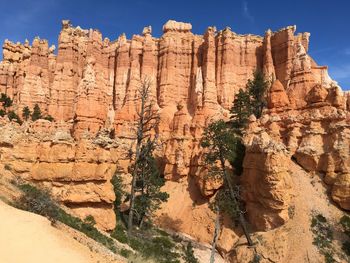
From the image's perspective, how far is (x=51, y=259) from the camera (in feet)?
24.7

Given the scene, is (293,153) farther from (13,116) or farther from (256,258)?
(13,116)

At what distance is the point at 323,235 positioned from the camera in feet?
68.3

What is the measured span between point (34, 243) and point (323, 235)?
63.1 ft

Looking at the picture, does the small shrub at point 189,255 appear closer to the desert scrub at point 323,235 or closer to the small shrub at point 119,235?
the small shrub at point 119,235

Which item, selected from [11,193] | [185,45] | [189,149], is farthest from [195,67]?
[11,193]

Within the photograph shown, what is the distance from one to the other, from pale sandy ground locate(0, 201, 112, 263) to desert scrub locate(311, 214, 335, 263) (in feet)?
54.5

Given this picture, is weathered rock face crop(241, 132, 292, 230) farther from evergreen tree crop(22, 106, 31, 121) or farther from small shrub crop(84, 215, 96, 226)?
evergreen tree crop(22, 106, 31, 121)

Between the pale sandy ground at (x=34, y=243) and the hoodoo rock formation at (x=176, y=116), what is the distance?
8.54 metres

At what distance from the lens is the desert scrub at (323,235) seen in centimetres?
1970

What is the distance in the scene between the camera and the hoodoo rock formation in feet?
59.3

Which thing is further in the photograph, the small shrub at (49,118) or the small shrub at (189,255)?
the small shrub at (49,118)

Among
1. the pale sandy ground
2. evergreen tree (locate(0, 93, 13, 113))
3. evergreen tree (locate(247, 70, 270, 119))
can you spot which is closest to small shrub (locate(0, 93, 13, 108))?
evergreen tree (locate(0, 93, 13, 113))

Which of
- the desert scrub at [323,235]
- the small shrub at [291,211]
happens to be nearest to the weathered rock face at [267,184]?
the small shrub at [291,211]

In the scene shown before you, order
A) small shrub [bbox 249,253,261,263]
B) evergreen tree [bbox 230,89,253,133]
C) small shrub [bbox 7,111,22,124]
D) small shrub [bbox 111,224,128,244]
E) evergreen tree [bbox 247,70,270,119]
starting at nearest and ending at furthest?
1. small shrub [bbox 111,224,128,244]
2. small shrub [bbox 249,253,261,263]
3. evergreen tree [bbox 230,89,253,133]
4. evergreen tree [bbox 247,70,270,119]
5. small shrub [bbox 7,111,22,124]
